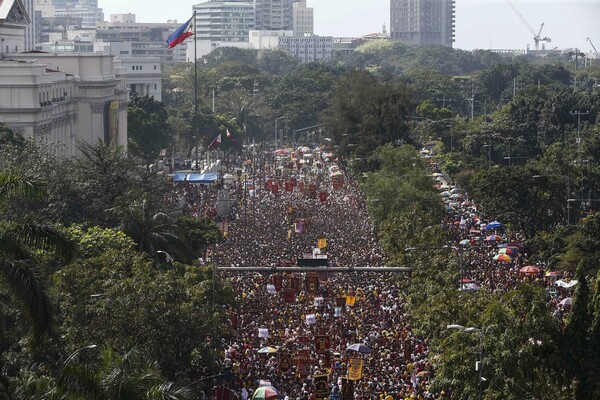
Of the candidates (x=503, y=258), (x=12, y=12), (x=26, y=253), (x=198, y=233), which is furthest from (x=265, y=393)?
(x=12, y=12)

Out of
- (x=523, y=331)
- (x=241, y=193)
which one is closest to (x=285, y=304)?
(x=523, y=331)

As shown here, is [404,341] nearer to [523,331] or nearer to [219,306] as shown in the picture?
[219,306]

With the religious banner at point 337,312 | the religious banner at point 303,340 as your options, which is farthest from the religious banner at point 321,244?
the religious banner at point 303,340

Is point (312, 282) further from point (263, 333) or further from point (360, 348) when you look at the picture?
point (360, 348)

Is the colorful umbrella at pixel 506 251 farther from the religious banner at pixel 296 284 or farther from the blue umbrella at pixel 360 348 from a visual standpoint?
the blue umbrella at pixel 360 348

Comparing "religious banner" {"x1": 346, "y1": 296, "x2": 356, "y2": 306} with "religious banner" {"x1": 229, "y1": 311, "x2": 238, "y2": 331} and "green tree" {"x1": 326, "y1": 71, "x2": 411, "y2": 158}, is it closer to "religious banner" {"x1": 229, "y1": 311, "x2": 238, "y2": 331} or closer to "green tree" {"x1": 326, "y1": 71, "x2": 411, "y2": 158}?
"religious banner" {"x1": 229, "y1": 311, "x2": 238, "y2": 331}
